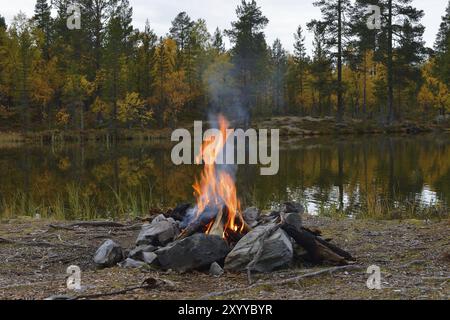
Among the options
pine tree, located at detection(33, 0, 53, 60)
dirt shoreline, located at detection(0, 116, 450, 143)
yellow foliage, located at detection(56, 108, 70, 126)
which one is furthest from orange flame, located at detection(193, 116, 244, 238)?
pine tree, located at detection(33, 0, 53, 60)

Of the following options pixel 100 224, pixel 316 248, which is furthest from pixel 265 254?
pixel 100 224

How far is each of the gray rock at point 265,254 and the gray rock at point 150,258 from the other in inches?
45.8

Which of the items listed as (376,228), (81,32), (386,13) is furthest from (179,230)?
(81,32)

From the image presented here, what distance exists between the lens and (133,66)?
6900 centimetres

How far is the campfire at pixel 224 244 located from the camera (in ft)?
24.5

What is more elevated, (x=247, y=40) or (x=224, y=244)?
(x=247, y=40)

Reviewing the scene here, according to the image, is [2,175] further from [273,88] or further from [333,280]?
[273,88]

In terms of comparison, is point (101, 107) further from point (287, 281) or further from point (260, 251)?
point (287, 281)

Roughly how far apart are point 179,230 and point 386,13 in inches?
2162

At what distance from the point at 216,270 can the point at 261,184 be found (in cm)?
1412

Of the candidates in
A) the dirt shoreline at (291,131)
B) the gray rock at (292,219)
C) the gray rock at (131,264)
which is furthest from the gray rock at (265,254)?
the dirt shoreline at (291,131)

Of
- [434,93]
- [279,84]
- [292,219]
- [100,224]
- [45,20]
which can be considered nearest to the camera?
[292,219]

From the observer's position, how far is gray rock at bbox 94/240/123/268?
7984 mm

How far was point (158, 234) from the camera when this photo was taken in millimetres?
8750
